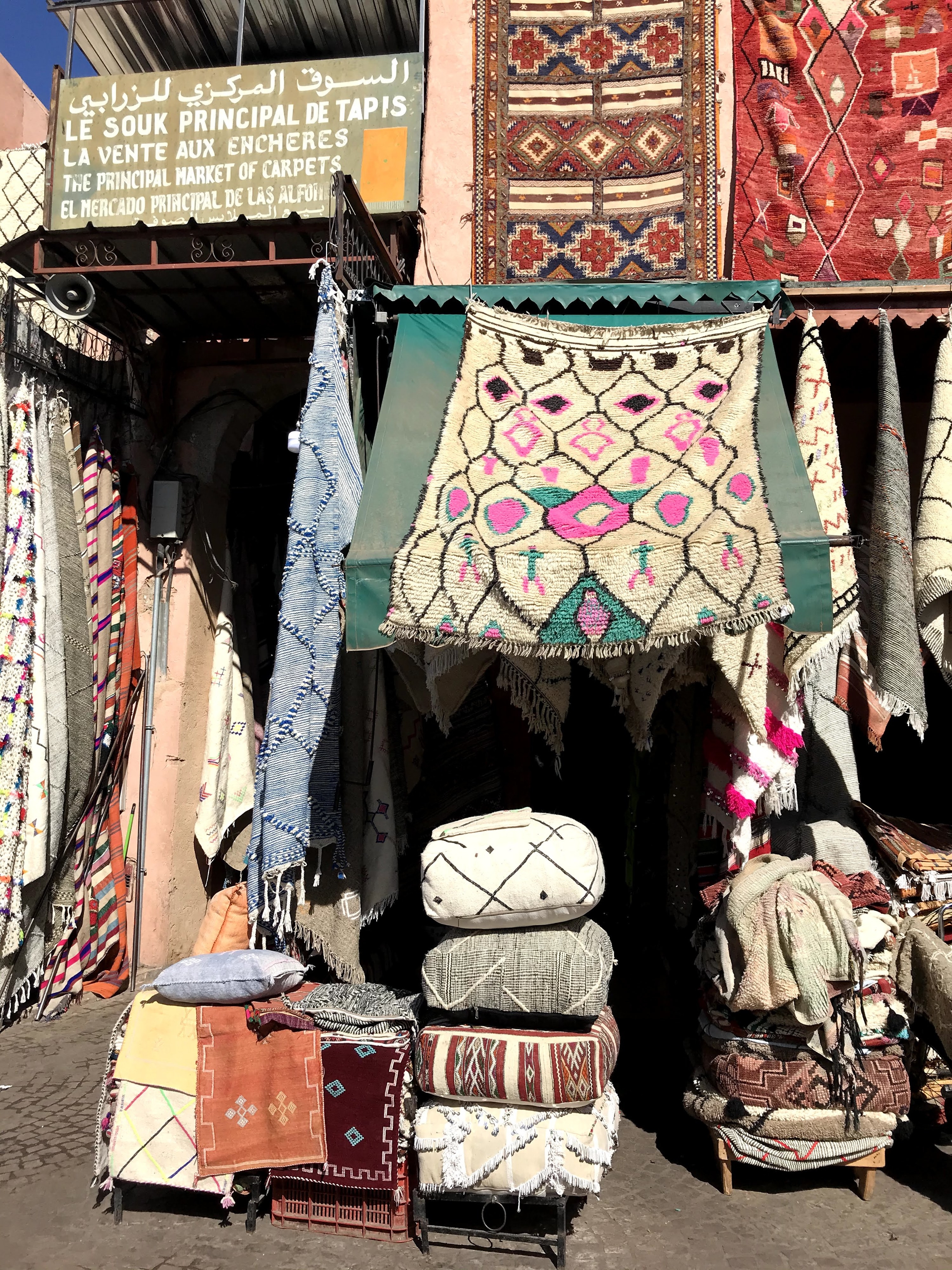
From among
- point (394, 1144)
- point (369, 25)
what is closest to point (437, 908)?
point (394, 1144)

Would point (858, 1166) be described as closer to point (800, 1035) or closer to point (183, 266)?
point (800, 1035)

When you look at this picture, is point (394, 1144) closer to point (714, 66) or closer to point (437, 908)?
point (437, 908)

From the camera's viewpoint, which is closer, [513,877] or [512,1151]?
[512,1151]

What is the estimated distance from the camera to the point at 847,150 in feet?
16.5

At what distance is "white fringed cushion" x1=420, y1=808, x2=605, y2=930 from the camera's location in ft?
10.2

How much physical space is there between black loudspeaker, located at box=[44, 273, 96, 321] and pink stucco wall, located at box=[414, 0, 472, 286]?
1.95 meters

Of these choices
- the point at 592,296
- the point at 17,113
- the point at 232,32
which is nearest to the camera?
the point at 592,296

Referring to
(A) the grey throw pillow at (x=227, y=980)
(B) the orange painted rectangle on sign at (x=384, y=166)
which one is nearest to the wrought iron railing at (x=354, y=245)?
(B) the orange painted rectangle on sign at (x=384, y=166)

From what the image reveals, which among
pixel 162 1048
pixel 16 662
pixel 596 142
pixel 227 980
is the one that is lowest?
pixel 162 1048

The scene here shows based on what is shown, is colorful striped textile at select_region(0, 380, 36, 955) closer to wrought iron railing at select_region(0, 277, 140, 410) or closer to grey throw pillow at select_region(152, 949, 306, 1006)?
wrought iron railing at select_region(0, 277, 140, 410)

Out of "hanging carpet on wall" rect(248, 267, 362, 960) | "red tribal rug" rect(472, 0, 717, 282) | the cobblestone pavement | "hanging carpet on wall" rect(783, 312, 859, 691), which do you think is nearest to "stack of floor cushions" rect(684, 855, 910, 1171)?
the cobblestone pavement

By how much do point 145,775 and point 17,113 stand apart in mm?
5039

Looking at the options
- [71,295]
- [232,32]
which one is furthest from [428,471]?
[232,32]

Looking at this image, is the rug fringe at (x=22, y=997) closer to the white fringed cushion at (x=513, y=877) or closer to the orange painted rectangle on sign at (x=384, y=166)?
the white fringed cushion at (x=513, y=877)
